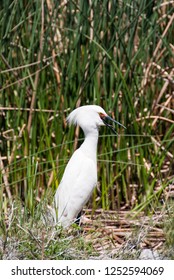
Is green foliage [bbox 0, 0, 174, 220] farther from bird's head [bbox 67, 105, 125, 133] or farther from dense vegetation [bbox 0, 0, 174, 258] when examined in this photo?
bird's head [bbox 67, 105, 125, 133]

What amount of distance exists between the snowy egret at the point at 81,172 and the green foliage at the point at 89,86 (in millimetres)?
298

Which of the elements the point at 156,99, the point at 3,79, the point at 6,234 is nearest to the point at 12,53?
the point at 3,79

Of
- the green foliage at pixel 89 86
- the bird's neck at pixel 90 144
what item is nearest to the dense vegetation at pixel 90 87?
the green foliage at pixel 89 86

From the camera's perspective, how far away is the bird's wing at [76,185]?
433cm

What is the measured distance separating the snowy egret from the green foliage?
30 cm

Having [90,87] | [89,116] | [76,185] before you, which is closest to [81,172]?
[76,185]

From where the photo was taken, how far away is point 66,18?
16.6 feet

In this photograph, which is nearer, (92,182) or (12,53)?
(92,182)

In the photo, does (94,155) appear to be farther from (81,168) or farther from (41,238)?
(41,238)

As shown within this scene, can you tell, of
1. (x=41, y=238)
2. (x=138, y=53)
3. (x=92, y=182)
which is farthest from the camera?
(x=138, y=53)

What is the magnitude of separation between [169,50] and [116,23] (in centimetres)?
38

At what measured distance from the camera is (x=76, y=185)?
14.4ft

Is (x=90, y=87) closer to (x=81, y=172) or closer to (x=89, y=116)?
(x=89, y=116)

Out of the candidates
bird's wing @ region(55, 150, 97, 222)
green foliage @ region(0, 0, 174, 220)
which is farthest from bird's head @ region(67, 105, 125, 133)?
green foliage @ region(0, 0, 174, 220)
